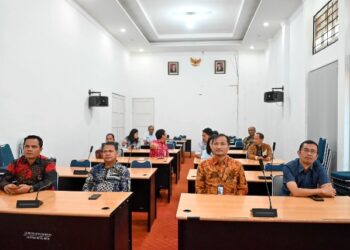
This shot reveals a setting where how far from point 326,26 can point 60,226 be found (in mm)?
5584

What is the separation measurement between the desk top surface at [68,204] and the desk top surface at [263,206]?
57 centimetres

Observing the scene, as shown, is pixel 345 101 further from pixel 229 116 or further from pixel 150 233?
pixel 229 116

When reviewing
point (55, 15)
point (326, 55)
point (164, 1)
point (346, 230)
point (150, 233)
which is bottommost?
point (150, 233)

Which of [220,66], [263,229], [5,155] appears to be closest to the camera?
[263,229]

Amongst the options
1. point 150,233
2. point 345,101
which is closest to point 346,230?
point 150,233

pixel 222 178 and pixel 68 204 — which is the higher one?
pixel 222 178

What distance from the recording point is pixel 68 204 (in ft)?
8.23

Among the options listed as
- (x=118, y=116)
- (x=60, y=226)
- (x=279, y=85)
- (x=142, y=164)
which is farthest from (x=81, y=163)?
(x=279, y=85)

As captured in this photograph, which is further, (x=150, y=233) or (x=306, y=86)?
(x=306, y=86)

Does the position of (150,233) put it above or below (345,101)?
below

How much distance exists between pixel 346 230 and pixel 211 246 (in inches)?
37.2

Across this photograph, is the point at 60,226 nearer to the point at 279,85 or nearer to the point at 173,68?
the point at 279,85

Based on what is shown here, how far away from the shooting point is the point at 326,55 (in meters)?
5.61

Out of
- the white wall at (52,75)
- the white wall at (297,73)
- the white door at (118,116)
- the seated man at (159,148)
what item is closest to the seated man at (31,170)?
the white wall at (52,75)
